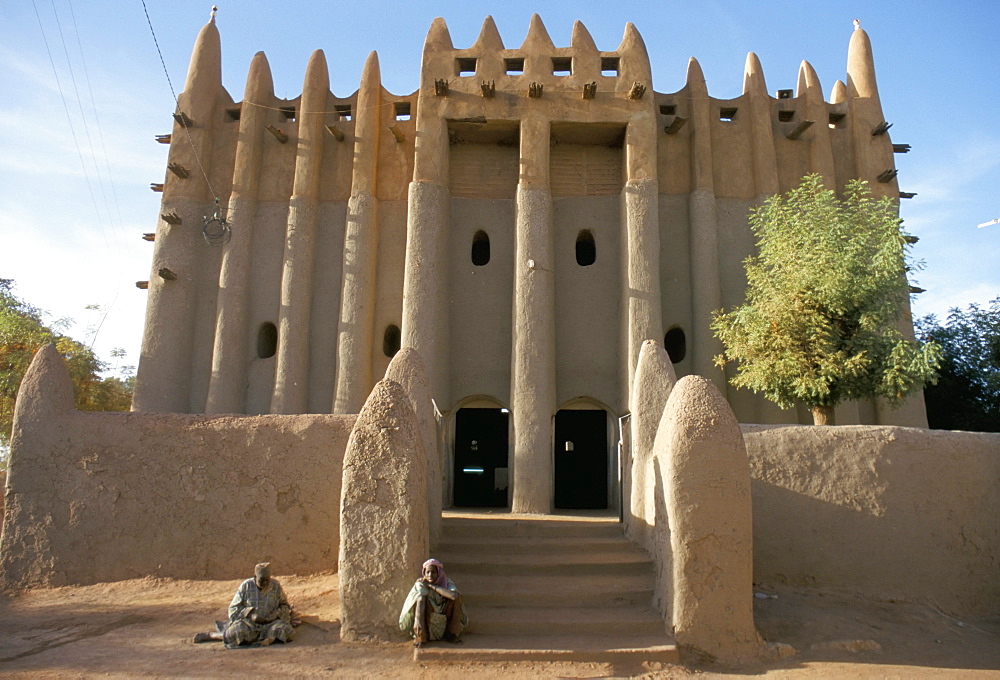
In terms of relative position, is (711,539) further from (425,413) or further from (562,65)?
(562,65)

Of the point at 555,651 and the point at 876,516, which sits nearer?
the point at 555,651

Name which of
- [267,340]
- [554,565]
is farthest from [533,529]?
[267,340]

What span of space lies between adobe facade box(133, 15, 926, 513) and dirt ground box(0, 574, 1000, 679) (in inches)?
221

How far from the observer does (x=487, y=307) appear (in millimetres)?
14688

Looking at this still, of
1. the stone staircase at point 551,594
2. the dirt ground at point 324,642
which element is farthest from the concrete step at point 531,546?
the dirt ground at point 324,642

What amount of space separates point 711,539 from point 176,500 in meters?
6.27

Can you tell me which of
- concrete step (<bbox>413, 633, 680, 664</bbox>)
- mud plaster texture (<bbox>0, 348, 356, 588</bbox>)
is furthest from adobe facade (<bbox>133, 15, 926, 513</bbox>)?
concrete step (<bbox>413, 633, 680, 664</bbox>)

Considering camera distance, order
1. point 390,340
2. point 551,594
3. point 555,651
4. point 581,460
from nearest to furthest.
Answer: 1. point 555,651
2. point 551,594
3. point 390,340
4. point 581,460

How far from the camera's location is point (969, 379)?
16.9m

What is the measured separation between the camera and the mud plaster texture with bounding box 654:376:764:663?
22.4ft

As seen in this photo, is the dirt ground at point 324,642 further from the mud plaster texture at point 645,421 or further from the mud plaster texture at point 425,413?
the mud plaster texture at point 645,421

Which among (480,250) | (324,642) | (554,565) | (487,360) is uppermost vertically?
(480,250)

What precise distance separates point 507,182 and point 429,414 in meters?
7.82

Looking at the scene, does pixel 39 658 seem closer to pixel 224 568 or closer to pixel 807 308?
pixel 224 568
